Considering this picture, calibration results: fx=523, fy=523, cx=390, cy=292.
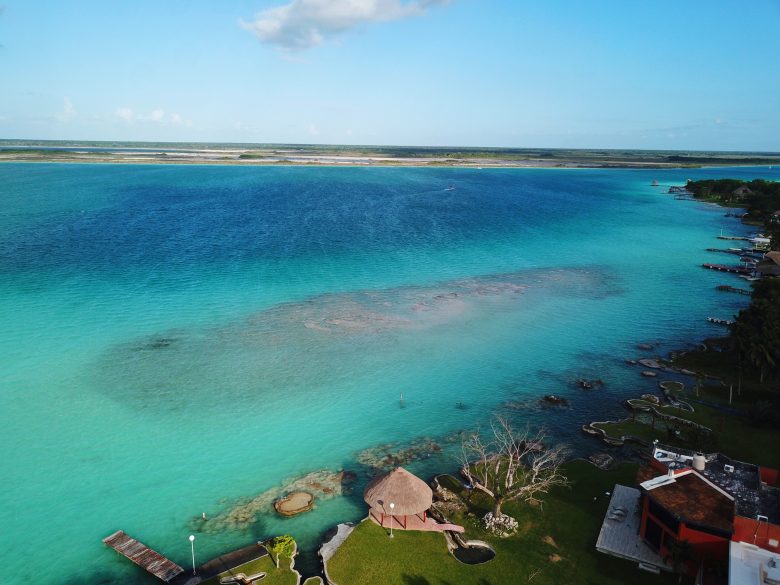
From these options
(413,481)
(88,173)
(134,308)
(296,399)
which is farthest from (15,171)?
(413,481)

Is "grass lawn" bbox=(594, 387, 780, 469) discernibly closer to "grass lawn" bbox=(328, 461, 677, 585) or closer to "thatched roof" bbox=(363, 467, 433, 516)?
"grass lawn" bbox=(328, 461, 677, 585)

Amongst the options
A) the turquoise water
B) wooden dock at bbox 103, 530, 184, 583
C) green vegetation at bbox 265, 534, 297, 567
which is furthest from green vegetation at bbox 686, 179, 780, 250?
wooden dock at bbox 103, 530, 184, 583

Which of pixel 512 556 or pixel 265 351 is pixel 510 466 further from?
pixel 265 351

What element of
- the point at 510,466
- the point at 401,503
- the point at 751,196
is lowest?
the point at 401,503

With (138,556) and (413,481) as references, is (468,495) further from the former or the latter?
(138,556)

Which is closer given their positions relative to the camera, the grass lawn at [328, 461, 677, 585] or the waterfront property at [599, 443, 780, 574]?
the waterfront property at [599, 443, 780, 574]

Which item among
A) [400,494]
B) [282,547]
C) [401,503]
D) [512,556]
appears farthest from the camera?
[400,494]

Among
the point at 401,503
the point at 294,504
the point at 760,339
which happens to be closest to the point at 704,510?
the point at 401,503
